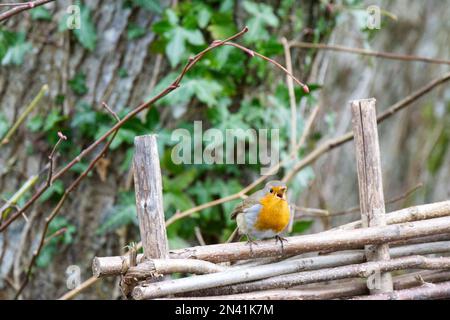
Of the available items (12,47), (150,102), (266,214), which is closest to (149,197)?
(150,102)

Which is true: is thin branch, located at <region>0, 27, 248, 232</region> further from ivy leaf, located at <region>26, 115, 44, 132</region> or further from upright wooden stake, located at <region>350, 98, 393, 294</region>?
ivy leaf, located at <region>26, 115, 44, 132</region>

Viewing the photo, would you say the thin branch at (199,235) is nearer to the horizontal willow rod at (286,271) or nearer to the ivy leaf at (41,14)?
the horizontal willow rod at (286,271)

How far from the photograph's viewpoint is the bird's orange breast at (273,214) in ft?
7.03

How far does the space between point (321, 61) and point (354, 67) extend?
2087mm

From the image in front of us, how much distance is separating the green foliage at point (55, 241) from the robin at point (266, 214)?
1038 mm

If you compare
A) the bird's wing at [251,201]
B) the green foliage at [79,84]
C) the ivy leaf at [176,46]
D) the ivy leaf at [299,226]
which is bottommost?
the bird's wing at [251,201]

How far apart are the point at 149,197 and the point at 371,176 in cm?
65

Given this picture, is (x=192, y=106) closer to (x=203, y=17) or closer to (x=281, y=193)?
(x=203, y=17)

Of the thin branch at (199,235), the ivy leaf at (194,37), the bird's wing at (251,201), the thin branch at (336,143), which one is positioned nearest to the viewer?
the bird's wing at (251,201)

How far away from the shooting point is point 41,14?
9.85ft

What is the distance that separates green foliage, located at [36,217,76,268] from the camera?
299 centimetres

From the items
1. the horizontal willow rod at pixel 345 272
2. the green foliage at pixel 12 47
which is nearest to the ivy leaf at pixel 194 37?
the green foliage at pixel 12 47

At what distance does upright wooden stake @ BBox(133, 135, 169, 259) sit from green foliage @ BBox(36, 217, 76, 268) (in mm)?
1358

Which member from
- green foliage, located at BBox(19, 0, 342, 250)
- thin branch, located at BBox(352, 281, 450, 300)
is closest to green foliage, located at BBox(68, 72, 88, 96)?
green foliage, located at BBox(19, 0, 342, 250)
